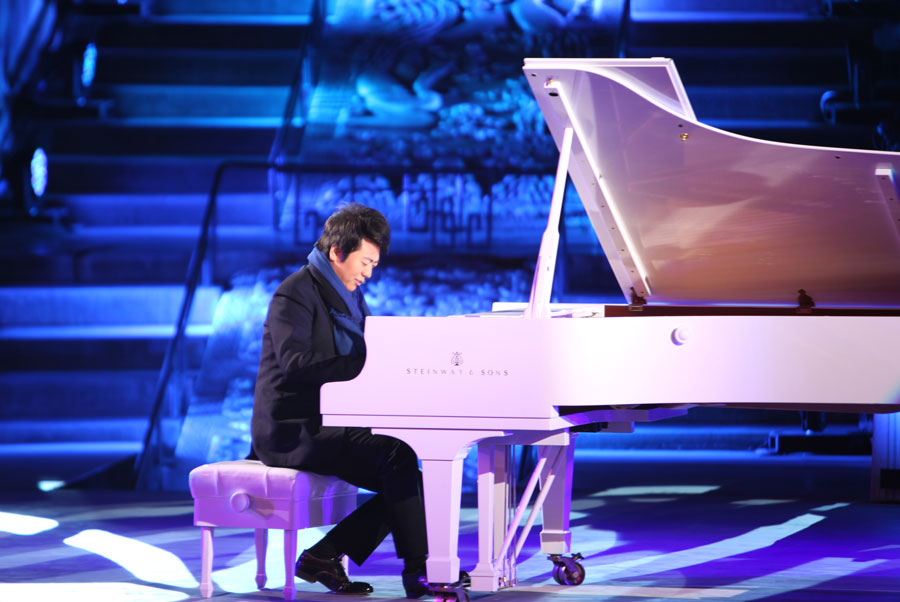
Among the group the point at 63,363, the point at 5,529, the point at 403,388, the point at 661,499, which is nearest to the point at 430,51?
the point at 63,363

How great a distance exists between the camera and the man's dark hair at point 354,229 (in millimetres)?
3393

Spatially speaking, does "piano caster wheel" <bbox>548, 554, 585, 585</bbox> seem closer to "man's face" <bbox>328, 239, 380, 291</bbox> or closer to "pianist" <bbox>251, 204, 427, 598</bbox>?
"pianist" <bbox>251, 204, 427, 598</bbox>

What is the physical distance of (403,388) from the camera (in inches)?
121

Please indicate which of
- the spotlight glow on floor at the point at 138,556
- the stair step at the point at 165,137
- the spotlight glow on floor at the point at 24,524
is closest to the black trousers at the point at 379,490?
the spotlight glow on floor at the point at 138,556

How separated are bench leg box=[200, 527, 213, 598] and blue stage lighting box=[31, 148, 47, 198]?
4585 millimetres

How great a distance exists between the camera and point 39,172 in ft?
24.8

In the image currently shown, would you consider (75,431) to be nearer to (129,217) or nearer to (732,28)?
(129,217)

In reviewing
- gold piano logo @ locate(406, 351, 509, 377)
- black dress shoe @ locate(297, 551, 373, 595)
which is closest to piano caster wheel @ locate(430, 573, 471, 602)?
black dress shoe @ locate(297, 551, 373, 595)

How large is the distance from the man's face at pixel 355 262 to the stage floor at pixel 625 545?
0.84 metres

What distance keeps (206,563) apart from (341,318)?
0.74 m

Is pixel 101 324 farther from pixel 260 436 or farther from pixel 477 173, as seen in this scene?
pixel 260 436

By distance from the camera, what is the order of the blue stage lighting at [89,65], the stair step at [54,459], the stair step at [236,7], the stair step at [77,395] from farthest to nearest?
the stair step at [236,7], the blue stage lighting at [89,65], the stair step at [77,395], the stair step at [54,459]

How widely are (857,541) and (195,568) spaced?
7.36 feet

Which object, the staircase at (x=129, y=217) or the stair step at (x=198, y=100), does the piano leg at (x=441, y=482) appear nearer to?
the staircase at (x=129, y=217)
